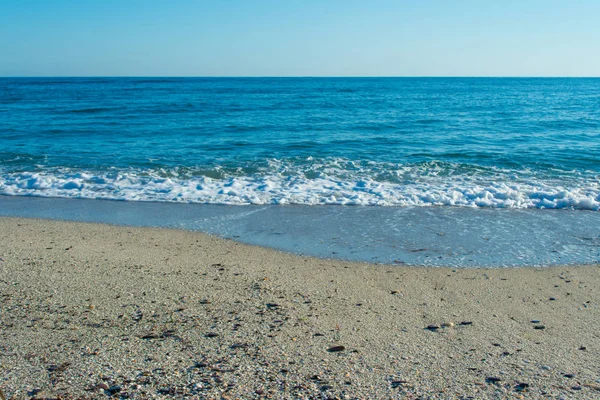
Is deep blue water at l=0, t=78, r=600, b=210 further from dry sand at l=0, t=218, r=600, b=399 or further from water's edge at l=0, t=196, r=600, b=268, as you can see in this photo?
dry sand at l=0, t=218, r=600, b=399

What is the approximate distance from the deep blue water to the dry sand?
142 inches

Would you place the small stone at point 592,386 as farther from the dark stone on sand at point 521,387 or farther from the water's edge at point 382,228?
the water's edge at point 382,228

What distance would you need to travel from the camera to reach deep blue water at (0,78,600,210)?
32.0 ft

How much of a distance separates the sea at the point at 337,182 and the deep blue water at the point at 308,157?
60mm

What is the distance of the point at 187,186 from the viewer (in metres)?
10.5

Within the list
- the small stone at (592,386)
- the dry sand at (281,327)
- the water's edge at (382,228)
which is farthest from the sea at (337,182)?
the small stone at (592,386)

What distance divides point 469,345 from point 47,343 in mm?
3340

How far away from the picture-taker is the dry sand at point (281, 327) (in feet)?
A: 10.8

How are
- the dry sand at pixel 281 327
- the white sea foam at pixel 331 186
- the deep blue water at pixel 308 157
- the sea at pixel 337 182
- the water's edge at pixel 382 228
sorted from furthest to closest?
1. the deep blue water at pixel 308 157
2. the white sea foam at pixel 331 186
3. the sea at pixel 337 182
4. the water's edge at pixel 382 228
5. the dry sand at pixel 281 327

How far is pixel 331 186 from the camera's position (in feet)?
34.3

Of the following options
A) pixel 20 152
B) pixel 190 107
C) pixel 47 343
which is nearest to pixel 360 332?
pixel 47 343

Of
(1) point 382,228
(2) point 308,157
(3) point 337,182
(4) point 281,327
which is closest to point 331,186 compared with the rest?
(3) point 337,182

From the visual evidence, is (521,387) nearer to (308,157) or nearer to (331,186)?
(331,186)

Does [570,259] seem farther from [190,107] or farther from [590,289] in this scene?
[190,107]
